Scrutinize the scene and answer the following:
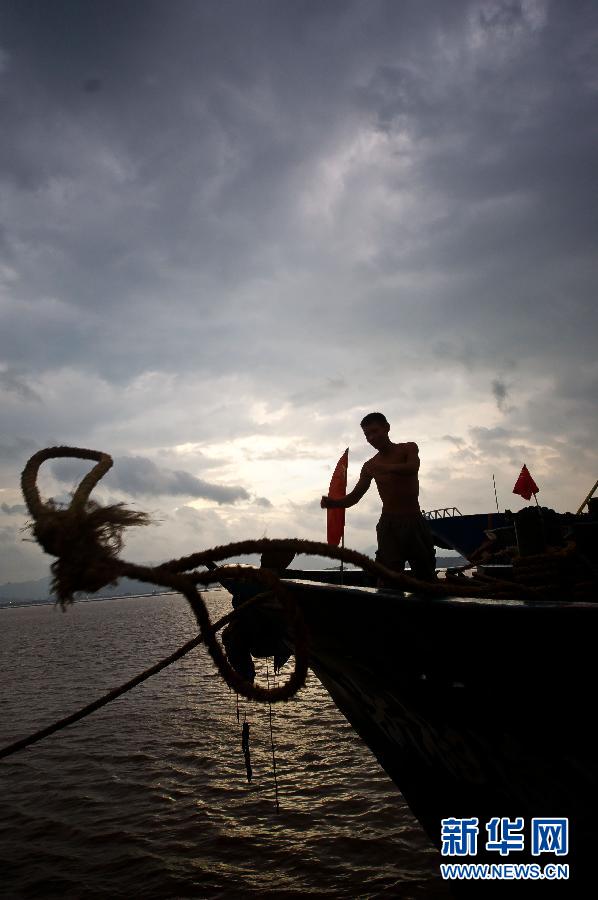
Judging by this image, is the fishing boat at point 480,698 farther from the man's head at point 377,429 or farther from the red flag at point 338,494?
the man's head at point 377,429

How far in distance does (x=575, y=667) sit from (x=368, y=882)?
3283mm

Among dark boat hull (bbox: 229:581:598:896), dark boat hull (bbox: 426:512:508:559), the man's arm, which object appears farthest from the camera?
dark boat hull (bbox: 426:512:508:559)

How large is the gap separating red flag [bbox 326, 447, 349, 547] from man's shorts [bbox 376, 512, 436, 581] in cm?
50

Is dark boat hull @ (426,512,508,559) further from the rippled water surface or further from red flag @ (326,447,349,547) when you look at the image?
red flag @ (326,447,349,547)

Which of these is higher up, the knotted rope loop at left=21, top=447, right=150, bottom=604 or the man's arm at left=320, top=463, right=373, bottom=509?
the man's arm at left=320, top=463, right=373, bottom=509

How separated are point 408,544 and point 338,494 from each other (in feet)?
2.86

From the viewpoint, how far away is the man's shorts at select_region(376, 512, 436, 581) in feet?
13.0

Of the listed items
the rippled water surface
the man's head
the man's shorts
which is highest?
the man's head

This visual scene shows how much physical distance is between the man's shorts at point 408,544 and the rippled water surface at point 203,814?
7.47 ft

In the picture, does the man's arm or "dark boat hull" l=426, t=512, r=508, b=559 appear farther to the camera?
"dark boat hull" l=426, t=512, r=508, b=559

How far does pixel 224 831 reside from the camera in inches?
180

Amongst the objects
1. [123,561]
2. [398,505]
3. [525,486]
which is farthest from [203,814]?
[525,486]

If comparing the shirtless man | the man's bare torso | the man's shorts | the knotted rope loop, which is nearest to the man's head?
the shirtless man

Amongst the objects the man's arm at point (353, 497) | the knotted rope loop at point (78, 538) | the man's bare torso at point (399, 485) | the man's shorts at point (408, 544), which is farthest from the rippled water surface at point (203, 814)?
the knotted rope loop at point (78, 538)
